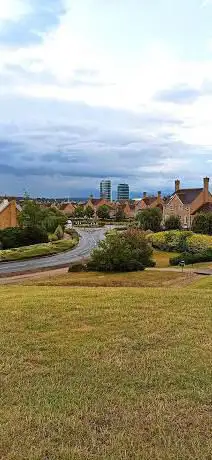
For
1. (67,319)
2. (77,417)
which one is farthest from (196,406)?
(67,319)

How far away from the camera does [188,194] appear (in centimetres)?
9169

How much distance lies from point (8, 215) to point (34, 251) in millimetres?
18679

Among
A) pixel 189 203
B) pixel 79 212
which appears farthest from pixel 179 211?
pixel 79 212

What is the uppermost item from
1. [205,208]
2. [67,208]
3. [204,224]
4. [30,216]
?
[67,208]

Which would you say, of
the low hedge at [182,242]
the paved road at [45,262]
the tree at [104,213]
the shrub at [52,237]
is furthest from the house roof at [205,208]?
the tree at [104,213]

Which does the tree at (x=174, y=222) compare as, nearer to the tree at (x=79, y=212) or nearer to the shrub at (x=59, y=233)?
the shrub at (x=59, y=233)

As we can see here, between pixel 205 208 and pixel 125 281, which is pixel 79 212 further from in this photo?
pixel 125 281

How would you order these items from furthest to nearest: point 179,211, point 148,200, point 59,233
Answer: point 148,200, point 179,211, point 59,233

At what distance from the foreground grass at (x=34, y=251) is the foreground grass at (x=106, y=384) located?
157ft

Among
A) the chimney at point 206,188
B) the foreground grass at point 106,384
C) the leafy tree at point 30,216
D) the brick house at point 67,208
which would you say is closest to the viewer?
the foreground grass at point 106,384

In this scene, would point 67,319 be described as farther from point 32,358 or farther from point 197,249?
point 197,249

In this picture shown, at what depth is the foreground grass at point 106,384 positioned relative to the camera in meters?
5.00

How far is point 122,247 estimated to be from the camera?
144ft

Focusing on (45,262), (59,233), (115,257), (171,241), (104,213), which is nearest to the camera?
(115,257)
